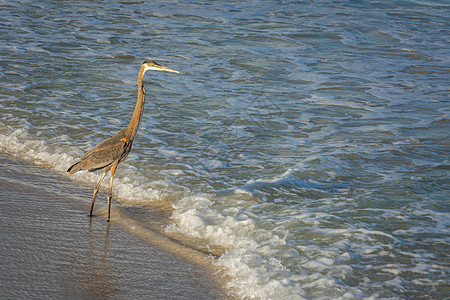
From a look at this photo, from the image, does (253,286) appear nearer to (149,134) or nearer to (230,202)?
(230,202)

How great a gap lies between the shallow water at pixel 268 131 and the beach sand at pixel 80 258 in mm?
429

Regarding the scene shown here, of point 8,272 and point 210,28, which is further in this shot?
point 210,28

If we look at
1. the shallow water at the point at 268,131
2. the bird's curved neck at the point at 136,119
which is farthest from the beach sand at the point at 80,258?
the bird's curved neck at the point at 136,119

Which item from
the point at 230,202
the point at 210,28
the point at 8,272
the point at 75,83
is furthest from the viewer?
the point at 210,28

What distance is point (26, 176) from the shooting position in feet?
22.4

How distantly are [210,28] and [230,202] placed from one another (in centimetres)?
1082

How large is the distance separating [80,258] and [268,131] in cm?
480

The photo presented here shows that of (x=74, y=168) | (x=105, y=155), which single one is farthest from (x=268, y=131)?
(x=74, y=168)

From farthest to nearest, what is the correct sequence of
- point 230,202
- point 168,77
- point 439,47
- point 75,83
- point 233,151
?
point 439,47 → point 168,77 → point 75,83 → point 233,151 → point 230,202

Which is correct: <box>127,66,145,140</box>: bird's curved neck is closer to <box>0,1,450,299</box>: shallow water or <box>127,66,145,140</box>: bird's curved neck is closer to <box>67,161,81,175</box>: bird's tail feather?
<box>67,161,81,175</box>: bird's tail feather

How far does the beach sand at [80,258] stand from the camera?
14.5ft

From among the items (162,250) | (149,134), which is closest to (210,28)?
(149,134)

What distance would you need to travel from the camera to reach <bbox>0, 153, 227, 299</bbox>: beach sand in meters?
4.42

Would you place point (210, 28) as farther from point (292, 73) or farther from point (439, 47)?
point (439, 47)
